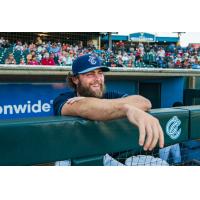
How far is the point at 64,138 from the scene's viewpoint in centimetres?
135

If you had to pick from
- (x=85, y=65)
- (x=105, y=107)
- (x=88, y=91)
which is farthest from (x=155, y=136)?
(x=85, y=65)

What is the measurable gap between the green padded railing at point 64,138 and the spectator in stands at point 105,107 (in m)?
0.07

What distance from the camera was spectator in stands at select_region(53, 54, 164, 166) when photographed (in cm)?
125

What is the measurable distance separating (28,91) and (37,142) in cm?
786

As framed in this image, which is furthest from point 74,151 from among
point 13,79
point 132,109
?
point 13,79

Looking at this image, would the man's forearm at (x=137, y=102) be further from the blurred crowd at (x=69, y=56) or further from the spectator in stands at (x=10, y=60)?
the spectator in stands at (x=10, y=60)

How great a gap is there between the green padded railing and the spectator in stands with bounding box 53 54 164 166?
68 mm

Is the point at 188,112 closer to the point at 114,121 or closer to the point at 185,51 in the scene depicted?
the point at 114,121

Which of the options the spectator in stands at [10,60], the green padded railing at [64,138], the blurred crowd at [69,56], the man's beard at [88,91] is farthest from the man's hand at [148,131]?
the spectator in stands at [10,60]

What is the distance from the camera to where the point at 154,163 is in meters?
1.90

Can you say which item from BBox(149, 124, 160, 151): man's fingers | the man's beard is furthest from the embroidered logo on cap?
the man's beard

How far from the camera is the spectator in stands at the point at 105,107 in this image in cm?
125

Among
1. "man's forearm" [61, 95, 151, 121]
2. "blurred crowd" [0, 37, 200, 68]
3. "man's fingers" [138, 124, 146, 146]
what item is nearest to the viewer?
"man's fingers" [138, 124, 146, 146]

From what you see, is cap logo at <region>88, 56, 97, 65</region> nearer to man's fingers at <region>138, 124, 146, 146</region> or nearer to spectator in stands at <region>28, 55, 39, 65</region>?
man's fingers at <region>138, 124, 146, 146</region>
